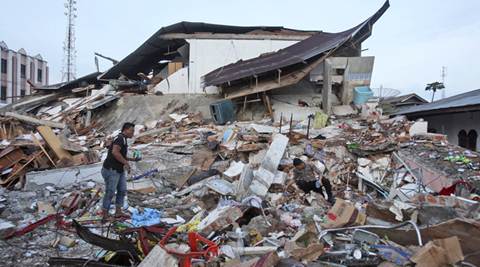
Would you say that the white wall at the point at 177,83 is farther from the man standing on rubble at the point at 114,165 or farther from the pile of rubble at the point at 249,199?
the man standing on rubble at the point at 114,165

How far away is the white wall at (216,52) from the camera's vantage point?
54.1 ft

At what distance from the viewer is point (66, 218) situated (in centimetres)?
593

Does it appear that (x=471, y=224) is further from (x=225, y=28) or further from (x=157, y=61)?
Result: (x=157, y=61)

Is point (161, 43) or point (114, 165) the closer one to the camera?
point (114, 165)

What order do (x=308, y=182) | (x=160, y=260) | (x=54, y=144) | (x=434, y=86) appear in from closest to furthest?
(x=160, y=260) → (x=308, y=182) → (x=54, y=144) → (x=434, y=86)

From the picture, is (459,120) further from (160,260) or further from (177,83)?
(160,260)

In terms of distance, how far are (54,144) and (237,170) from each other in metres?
4.36

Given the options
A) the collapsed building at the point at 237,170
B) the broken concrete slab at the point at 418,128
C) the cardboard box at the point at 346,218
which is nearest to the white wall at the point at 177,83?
the collapsed building at the point at 237,170

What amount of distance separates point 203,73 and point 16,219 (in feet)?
37.7

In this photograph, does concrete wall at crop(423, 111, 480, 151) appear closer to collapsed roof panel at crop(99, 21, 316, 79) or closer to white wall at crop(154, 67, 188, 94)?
collapsed roof panel at crop(99, 21, 316, 79)

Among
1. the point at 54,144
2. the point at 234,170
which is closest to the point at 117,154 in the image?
the point at 234,170

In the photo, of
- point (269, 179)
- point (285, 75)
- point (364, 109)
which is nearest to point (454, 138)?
point (364, 109)

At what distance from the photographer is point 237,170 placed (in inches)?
320

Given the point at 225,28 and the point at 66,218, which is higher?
the point at 225,28
